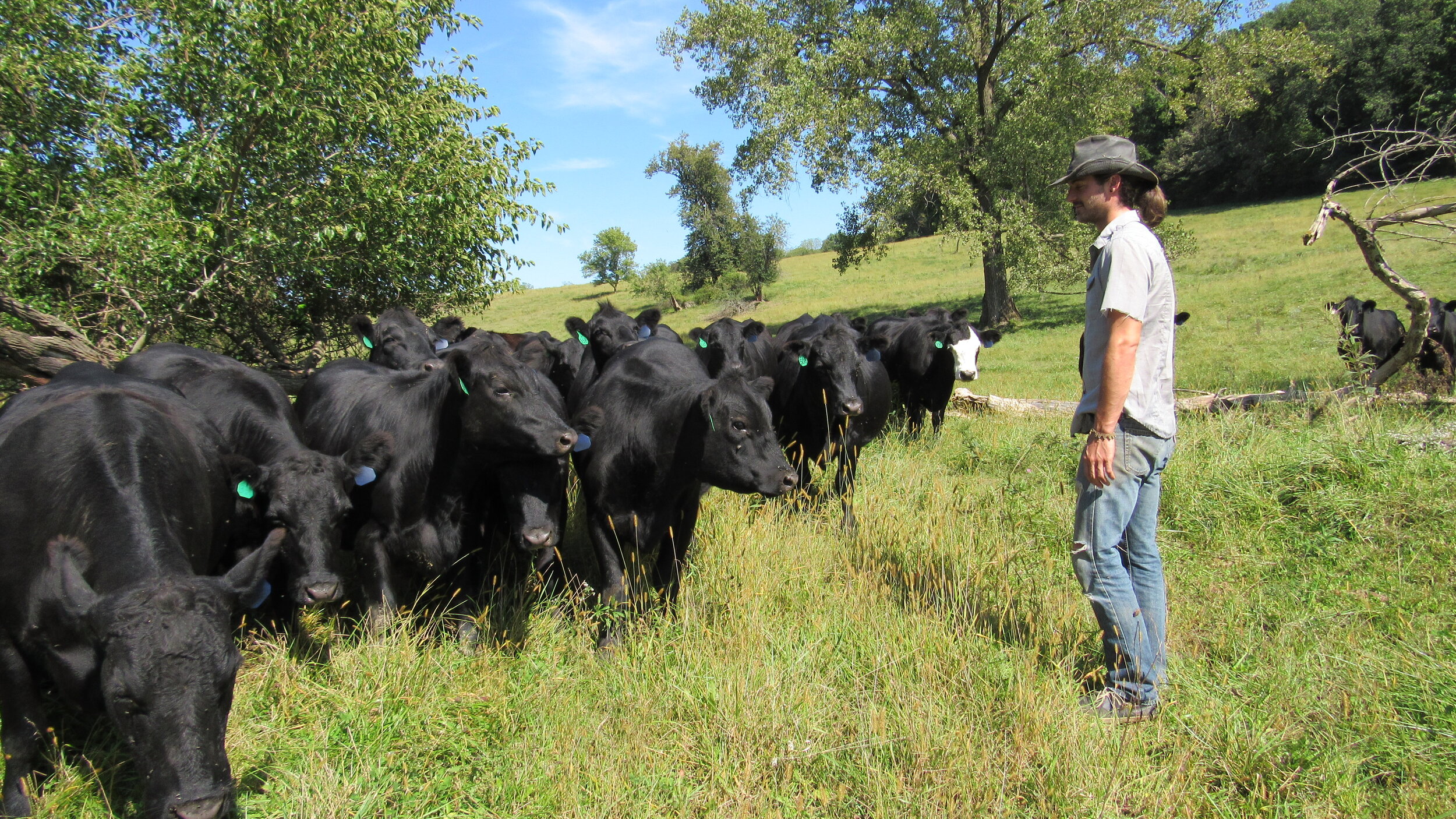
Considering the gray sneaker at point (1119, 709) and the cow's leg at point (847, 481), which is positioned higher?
the cow's leg at point (847, 481)

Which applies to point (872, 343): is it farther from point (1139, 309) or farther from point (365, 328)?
point (365, 328)

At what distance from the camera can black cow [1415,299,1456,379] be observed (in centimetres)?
1029

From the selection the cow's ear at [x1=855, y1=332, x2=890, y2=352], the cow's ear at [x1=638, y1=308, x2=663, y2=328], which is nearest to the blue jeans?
the cow's ear at [x1=855, y1=332, x2=890, y2=352]

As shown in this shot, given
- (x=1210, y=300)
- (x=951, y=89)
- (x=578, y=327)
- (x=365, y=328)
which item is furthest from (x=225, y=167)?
(x=1210, y=300)

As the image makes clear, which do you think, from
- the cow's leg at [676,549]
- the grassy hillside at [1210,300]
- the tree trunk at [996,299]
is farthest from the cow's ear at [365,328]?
the tree trunk at [996,299]

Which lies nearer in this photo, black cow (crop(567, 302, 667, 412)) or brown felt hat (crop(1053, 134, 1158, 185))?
brown felt hat (crop(1053, 134, 1158, 185))

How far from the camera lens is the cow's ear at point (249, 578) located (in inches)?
122

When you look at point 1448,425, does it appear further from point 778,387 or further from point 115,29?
point 115,29

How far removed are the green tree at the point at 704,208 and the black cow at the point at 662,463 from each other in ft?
123

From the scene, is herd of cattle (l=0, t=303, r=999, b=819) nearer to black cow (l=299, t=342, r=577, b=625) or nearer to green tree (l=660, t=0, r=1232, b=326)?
black cow (l=299, t=342, r=577, b=625)

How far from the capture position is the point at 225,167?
27.9 ft

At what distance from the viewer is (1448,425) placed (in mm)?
6891

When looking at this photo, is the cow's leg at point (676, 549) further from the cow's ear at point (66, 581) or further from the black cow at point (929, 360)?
the black cow at point (929, 360)

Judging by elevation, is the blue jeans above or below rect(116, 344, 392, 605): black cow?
below
